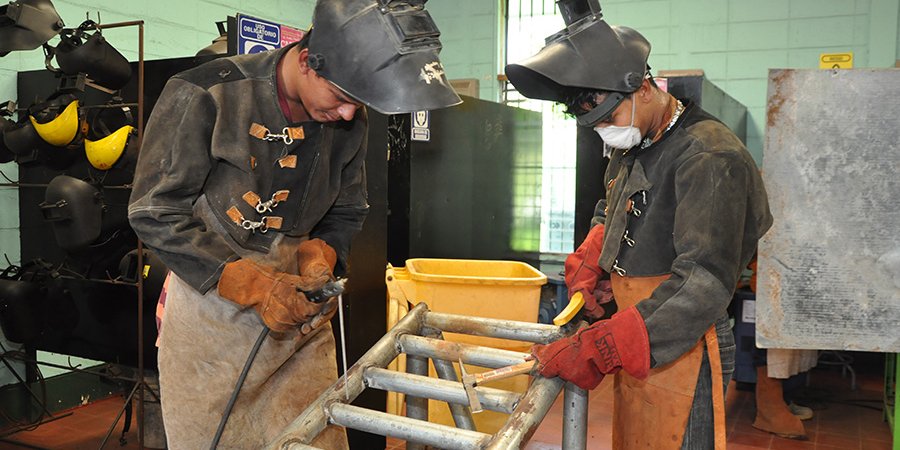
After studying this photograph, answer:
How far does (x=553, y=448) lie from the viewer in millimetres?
3701

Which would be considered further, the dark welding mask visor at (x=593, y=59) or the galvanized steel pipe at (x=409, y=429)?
the dark welding mask visor at (x=593, y=59)

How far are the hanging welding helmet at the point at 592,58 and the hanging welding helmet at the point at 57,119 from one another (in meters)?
2.53

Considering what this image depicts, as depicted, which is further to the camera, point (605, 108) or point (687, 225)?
point (605, 108)

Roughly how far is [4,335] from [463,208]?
2.54 m

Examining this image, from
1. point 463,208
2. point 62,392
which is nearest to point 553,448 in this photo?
point 463,208

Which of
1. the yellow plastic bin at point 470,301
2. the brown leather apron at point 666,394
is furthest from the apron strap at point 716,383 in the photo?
the yellow plastic bin at point 470,301

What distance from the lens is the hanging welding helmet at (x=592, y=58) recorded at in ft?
5.81

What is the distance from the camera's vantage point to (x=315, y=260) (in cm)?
196

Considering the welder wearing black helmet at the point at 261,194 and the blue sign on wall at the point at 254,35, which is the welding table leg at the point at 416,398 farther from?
the blue sign on wall at the point at 254,35

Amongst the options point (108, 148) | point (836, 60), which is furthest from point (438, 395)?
point (836, 60)

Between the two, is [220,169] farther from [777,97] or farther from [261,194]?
[777,97]

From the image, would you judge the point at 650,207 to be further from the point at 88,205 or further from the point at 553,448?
the point at 88,205

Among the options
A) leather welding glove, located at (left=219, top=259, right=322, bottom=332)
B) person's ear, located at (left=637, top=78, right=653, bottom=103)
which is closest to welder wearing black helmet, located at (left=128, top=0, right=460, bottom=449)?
leather welding glove, located at (left=219, top=259, right=322, bottom=332)

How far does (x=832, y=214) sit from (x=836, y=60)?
129 inches
